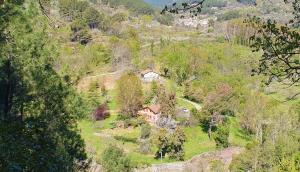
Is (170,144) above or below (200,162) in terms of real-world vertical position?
below

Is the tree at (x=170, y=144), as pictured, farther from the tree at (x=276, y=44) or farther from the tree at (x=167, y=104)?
the tree at (x=276, y=44)

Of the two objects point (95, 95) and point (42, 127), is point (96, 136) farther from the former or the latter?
point (42, 127)

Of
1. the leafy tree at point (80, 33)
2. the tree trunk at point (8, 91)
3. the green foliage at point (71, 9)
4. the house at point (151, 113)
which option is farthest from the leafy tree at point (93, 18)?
the tree trunk at point (8, 91)

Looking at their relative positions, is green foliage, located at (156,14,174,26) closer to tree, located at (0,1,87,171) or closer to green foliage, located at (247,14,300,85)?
tree, located at (0,1,87,171)

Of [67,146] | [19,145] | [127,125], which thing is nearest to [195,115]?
[127,125]

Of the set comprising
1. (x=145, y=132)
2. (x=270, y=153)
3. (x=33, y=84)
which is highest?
(x=33, y=84)

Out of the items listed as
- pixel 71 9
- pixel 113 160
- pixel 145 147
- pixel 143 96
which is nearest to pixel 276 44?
pixel 113 160

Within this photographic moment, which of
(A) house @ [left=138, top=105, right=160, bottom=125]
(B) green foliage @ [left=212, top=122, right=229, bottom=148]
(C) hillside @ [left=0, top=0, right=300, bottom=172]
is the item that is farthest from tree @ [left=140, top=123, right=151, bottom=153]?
(B) green foliage @ [left=212, top=122, right=229, bottom=148]

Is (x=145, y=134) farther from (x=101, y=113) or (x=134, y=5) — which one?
(x=134, y=5)
